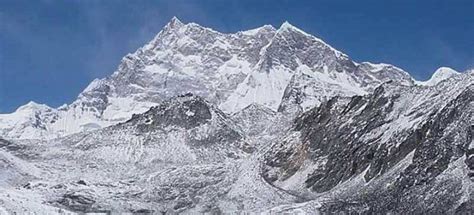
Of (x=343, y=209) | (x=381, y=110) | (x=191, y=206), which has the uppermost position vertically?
(x=381, y=110)

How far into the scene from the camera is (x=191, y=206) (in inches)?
6905

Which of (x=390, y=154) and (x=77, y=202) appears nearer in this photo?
(x=390, y=154)

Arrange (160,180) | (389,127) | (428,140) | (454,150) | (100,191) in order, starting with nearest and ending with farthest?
(454,150)
(428,140)
(389,127)
(100,191)
(160,180)

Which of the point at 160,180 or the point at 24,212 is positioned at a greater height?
the point at 160,180

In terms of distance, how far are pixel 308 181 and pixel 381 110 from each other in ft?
61.3

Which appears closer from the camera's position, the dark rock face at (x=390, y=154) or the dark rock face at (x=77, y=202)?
the dark rock face at (x=390, y=154)

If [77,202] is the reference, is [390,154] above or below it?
below

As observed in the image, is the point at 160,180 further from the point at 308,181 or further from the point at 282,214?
the point at 282,214

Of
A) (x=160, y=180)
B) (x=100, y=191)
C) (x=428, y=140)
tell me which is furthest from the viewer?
(x=160, y=180)

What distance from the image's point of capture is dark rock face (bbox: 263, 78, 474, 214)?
128m

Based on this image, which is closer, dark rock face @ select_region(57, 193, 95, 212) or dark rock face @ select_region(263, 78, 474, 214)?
dark rock face @ select_region(263, 78, 474, 214)

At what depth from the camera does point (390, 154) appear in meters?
153

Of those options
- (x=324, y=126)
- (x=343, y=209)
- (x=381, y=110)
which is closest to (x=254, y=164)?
(x=324, y=126)

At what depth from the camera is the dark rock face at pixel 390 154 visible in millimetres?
128250
